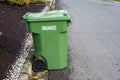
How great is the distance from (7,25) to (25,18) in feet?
13.0

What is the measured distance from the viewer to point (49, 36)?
658 cm

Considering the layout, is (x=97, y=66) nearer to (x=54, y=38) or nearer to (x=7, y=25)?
(x=54, y=38)

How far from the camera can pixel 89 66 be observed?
23.9 ft

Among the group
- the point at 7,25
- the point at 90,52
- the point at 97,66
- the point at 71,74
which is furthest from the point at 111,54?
the point at 7,25

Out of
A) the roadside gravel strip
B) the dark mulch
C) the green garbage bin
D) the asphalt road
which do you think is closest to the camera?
the roadside gravel strip

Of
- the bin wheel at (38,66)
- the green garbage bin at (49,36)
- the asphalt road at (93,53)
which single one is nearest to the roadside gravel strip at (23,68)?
the bin wheel at (38,66)

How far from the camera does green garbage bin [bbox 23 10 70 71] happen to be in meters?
6.49

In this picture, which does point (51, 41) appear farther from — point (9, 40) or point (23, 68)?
point (9, 40)

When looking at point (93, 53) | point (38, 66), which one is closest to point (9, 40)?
point (38, 66)

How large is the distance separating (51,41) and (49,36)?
11 centimetres

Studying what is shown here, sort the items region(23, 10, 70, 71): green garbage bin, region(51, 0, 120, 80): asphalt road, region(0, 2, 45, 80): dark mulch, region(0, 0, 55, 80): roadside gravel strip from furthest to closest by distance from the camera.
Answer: region(51, 0, 120, 80): asphalt road, region(0, 2, 45, 80): dark mulch, region(23, 10, 70, 71): green garbage bin, region(0, 0, 55, 80): roadside gravel strip

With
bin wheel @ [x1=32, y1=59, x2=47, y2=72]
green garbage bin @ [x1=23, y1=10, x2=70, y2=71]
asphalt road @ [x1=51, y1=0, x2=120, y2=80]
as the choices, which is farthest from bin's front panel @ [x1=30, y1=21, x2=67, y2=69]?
asphalt road @ [x1=51, y1=0, x2=120, y2=80]

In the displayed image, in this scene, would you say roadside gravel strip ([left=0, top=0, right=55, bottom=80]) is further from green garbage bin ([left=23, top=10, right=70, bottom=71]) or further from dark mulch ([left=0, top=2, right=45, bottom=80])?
green garbage bin ([left=23, top=10, right=70, bottom=71])

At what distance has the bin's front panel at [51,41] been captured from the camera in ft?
21.4
